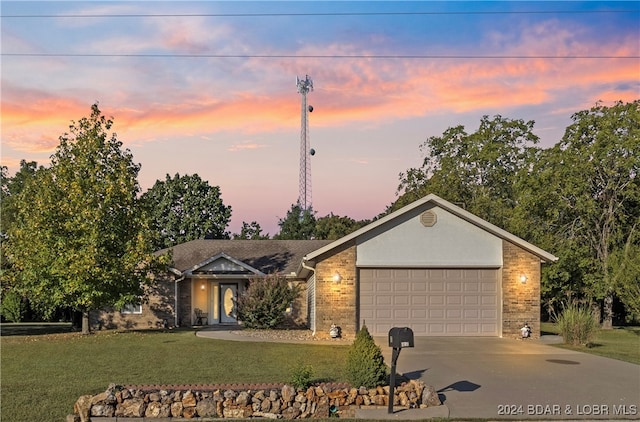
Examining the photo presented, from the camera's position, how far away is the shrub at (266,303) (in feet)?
80.9

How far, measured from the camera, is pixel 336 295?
71.5 feet

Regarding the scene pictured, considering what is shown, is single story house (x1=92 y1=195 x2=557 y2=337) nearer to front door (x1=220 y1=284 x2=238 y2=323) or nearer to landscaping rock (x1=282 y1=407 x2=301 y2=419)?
front door (x1=220 y1=284 x2=238 y2=323)

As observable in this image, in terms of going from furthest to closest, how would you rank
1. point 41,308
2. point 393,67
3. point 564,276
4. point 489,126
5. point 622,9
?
1. point 489,126
2. point 41,308
3. point 564,276
4. point 393,67
5. point 622,9

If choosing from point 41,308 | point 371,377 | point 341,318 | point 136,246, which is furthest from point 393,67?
point 41,308

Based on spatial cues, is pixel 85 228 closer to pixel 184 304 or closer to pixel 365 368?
pixel 184 304

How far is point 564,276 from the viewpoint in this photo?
3017cm

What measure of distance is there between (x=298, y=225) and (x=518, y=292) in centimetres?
3781

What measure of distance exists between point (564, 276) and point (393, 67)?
15364mm

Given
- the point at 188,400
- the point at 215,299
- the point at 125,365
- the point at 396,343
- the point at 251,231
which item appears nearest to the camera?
the point at 188,400

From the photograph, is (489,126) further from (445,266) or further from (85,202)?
(85,202)

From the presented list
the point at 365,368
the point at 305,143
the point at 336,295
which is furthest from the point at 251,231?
the point at 365,368

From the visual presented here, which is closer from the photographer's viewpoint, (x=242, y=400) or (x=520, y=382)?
(x=242, y=400)

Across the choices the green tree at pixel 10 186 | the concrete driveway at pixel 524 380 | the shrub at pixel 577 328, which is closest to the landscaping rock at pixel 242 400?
the concrete driveway at pixel 524 380

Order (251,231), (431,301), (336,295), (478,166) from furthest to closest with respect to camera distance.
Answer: (251,231), (478,166), (431,301), (336,295)
